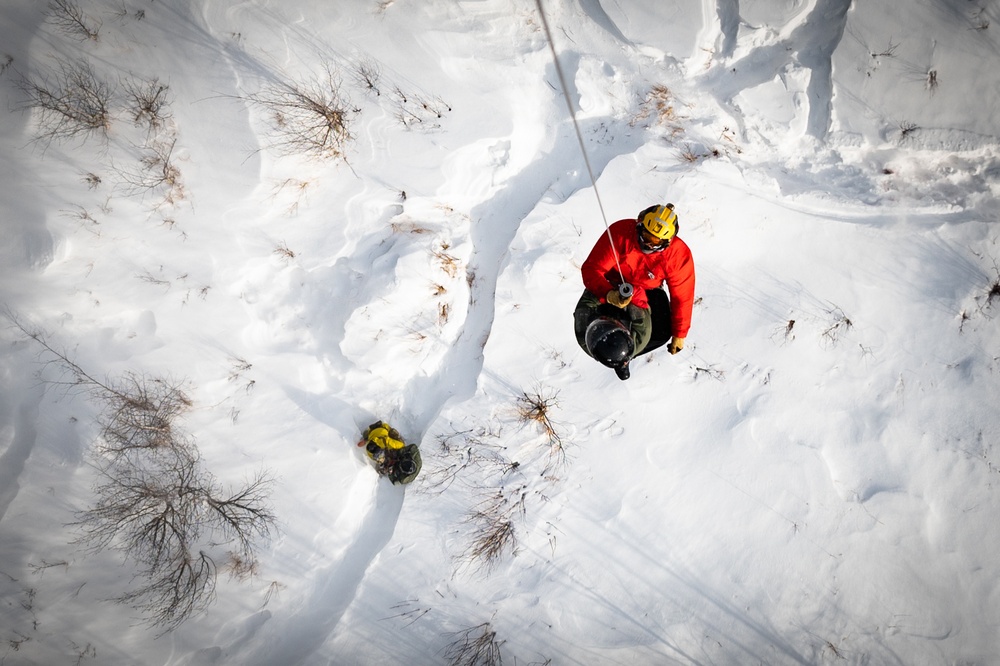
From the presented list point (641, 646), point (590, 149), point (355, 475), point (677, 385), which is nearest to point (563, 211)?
point (590, 149)

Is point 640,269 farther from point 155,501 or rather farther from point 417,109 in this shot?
point 155,501

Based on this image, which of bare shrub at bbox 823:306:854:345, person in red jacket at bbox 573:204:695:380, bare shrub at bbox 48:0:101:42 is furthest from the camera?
bare shrub at bbox 823:306:854:345

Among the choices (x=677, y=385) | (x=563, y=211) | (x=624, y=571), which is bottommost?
(x=624, y=571)

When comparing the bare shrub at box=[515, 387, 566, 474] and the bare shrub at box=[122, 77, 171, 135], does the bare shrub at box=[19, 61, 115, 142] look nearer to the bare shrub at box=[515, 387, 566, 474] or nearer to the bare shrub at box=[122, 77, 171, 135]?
the bare shrub at box=[122, 77, 171, 135]

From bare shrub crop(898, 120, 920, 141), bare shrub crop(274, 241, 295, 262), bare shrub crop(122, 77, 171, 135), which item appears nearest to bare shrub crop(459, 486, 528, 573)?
bare shrub crop(274, 241, 295, 262)

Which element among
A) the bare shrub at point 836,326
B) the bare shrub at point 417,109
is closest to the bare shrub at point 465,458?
the bare shrub at point 417,109

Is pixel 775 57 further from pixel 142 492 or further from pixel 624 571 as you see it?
pixel 142 492
